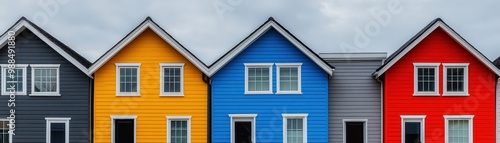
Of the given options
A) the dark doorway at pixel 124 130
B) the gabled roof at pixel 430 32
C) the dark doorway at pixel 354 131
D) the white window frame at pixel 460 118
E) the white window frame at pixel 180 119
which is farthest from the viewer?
the dark doorway at pixel 354 131

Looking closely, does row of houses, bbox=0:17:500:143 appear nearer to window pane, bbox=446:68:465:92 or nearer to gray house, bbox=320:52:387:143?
window pane, bbox=446:68:465:92

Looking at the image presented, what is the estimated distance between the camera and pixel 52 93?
1811 cm

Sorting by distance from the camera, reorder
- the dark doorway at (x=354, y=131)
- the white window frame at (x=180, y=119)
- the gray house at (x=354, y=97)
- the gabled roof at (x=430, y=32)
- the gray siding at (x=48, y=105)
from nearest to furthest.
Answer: the gabled roof at (x=430, y=32), the white window frame at (x=180, y=119), the gray siding at (x=48, y=105), the gray house at (x=354, y=97), the dark doorway at (x=354, y=131)

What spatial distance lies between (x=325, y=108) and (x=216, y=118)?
4.50m

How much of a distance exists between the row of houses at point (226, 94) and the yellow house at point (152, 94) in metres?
0.04

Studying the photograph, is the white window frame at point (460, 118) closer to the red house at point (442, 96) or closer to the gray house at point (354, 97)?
the red house at point (442, 96)

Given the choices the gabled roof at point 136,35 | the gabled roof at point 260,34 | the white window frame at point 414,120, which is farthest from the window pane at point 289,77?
the white window frame at point 414,120

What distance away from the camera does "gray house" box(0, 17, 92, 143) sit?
18125 millimetres

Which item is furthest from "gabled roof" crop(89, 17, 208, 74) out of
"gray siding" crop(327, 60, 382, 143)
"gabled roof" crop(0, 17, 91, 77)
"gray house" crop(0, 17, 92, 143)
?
"gray siding" crop(327, 60, 382, 143)

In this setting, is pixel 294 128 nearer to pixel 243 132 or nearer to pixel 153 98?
pixel 243 132

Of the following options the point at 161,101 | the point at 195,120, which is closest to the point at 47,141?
the point at 161,101

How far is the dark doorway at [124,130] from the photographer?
60.2ft

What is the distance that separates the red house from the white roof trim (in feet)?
2.81

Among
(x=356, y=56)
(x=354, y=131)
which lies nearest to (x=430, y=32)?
(x=356, y=56)
